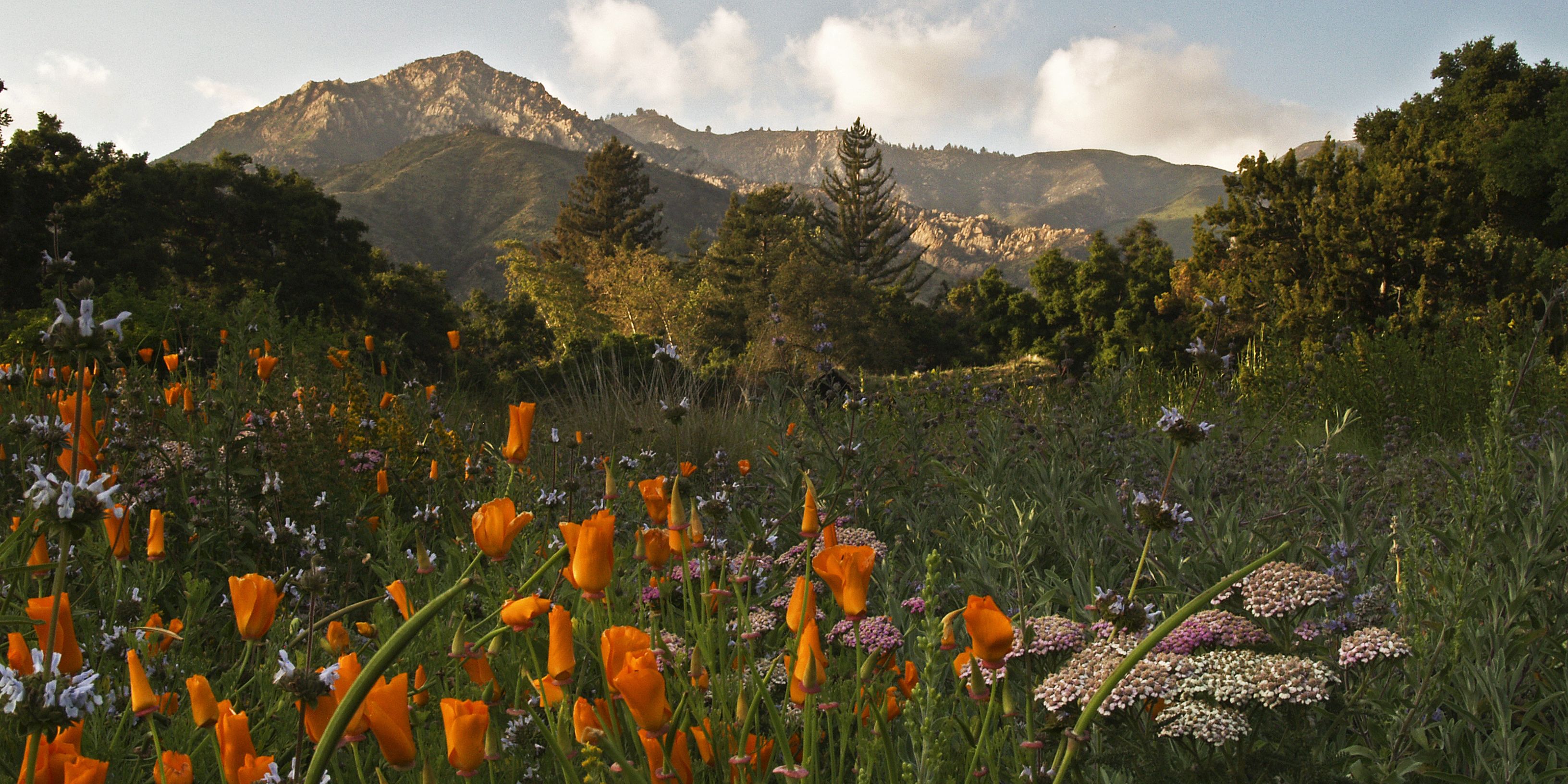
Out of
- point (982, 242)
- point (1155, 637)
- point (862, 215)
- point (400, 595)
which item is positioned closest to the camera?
point (1155, 637)

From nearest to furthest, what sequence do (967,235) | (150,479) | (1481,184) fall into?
(150,479) < (1481,184) < (967,235)

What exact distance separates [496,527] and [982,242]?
467ft

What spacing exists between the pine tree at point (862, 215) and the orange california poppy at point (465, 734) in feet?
156

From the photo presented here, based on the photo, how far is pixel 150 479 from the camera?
9.47 ft

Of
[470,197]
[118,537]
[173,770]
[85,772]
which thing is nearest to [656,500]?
[173,770]

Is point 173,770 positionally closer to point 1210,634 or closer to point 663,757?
point 663,757

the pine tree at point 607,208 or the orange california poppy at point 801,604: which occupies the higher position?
the pine tree at point 607,208

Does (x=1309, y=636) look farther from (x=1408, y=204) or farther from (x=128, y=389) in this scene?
(x=1408, y=204)

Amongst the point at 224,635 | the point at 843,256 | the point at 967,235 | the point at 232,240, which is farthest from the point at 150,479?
the point at 967,235

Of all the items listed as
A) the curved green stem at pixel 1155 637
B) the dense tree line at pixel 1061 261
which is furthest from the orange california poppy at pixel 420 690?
the dense tree line at pixel 1061 261

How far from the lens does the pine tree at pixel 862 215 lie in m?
48.1

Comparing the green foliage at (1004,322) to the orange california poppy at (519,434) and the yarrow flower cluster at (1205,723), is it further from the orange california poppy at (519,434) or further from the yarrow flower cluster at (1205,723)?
the yarrow flower cluster at (1205,723)

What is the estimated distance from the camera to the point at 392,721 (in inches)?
34.2

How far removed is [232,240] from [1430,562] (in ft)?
86.4
